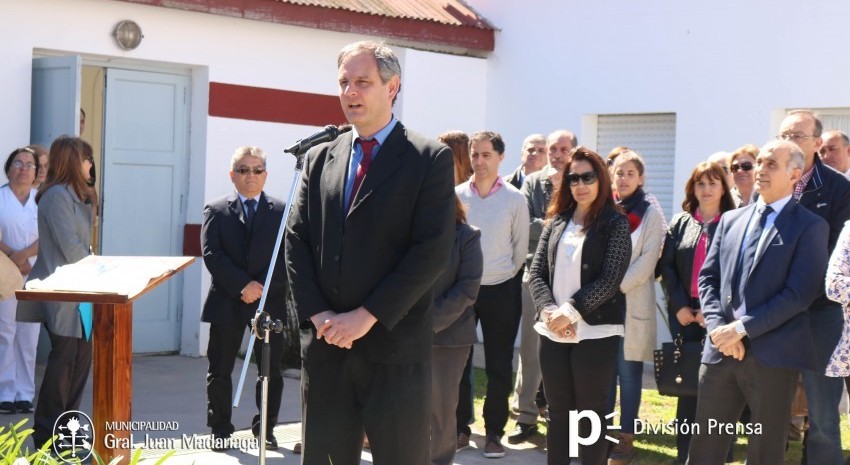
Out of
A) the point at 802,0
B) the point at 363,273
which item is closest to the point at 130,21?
the point at 802,0

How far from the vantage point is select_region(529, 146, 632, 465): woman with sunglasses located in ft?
21.9

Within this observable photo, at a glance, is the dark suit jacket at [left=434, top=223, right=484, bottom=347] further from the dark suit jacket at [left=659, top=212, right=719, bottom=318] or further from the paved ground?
the dark suit jacket at [left=659, top=212, right=719, bottom=318]

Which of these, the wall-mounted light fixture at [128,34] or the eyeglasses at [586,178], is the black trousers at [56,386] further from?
the wall-mounted light fixture at [128,34]

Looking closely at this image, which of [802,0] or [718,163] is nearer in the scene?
[718,163]

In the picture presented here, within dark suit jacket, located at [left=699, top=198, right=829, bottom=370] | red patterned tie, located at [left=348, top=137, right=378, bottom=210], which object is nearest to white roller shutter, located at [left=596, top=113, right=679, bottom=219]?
Result: dark suit jacket, located at [left=699, top=198, right=829, bottom=370]

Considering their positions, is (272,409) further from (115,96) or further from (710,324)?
(115,96)

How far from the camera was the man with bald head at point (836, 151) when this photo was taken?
8.30 m

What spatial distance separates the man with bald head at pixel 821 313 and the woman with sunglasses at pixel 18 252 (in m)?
5.64

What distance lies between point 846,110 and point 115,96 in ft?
22.3

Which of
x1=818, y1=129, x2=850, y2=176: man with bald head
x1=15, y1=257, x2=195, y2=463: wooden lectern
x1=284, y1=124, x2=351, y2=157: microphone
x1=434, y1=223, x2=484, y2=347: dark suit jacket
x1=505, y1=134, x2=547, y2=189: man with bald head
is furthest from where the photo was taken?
x1=505, y1=134, x2=547, y2=189: man with bald head

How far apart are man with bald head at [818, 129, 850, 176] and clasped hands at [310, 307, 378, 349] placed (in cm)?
487

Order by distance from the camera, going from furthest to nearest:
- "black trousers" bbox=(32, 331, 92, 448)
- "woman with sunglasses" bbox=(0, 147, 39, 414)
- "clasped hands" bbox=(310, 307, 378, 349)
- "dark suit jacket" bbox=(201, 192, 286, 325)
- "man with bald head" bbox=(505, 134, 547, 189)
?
1. "man with bald head" bbox=(505, 134, 547, 189)
2. "woman with sunglasses" bbox=(0, 147, 39, 414)
3. "dark suit jacket" bbox=(201, 192, 286, 325)
4. "black trousers" bbox=(32, 331, 92, 448)
5. "clasped hands" bbox=(310, 307, 378, 349)

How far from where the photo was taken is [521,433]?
8.41 metres

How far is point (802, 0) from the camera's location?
1119 cm
